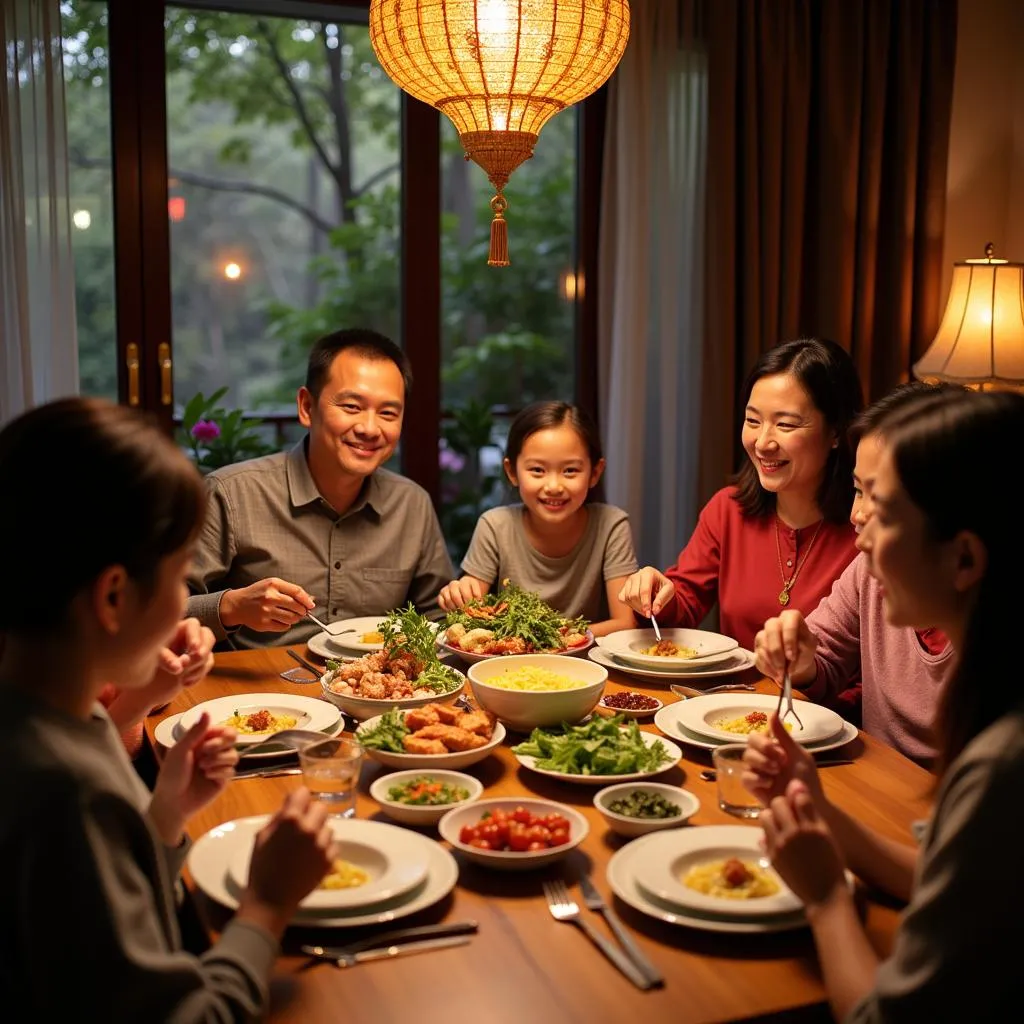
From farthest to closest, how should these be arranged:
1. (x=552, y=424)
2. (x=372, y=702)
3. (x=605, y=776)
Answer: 1. (x=552, y=424)
2. (x=372, y=702)
3. (x=605, y=776)

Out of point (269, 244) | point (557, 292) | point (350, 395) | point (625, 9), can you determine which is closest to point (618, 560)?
point (350, 395)

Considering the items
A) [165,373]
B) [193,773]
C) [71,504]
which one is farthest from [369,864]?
[165,373]

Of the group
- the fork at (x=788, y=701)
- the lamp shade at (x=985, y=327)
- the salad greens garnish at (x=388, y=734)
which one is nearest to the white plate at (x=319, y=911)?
the salad greens garnish at (x=388, y=734)

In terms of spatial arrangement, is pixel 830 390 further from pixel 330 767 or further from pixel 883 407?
pixel 330 767

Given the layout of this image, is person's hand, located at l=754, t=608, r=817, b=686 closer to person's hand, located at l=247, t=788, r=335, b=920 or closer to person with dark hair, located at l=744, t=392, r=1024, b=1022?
person with dark hair, located at l=744, t=392, r=1024, b=1022

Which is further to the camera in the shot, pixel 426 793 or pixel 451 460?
pixel 451 460

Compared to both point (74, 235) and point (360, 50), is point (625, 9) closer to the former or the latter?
point (74, 235)

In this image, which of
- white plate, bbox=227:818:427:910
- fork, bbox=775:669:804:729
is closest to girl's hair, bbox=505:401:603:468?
fork, bbox=775:669:804:729

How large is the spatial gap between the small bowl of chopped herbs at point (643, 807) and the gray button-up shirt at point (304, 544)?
1392mm

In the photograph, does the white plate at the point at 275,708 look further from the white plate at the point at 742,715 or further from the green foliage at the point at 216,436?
the green foliage at the point at 216,436

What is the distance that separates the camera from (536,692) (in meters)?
1.88

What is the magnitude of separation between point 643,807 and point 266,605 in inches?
43.4

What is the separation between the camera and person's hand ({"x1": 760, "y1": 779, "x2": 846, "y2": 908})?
4.21 feet

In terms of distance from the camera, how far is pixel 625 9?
220 centimetres
